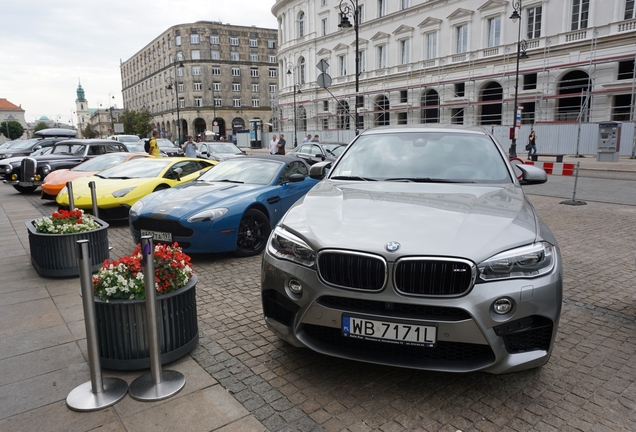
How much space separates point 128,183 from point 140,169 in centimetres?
79

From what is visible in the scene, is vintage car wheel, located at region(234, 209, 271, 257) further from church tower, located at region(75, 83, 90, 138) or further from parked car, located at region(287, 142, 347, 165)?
church tower, located at region(75, 83, 90, 138)

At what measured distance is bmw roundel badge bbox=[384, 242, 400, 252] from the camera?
2.74m

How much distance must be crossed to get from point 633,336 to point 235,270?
432 centimetres

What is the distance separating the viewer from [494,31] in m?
37.2

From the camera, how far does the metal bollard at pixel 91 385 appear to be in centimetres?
288

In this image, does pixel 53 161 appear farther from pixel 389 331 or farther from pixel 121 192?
pixel 389 331

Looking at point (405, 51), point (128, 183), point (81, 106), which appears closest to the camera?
point (128, 183)

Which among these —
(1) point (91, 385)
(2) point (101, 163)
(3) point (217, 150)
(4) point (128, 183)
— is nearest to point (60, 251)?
(1) point (91, 385)

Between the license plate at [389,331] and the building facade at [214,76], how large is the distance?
275 ft

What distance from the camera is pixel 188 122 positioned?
85562 mm

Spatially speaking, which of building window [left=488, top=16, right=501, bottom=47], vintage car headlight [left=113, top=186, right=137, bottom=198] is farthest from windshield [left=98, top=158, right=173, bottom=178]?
building window [left=488, top=16, right=501, bottom=47]

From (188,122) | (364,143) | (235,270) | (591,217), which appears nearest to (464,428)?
(364,143)

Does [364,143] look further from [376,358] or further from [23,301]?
[23,301]

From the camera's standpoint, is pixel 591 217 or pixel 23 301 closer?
pixel 23 301
